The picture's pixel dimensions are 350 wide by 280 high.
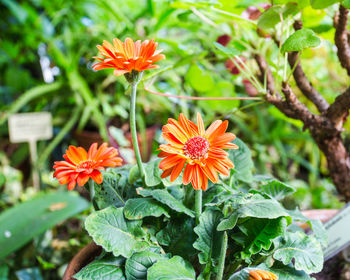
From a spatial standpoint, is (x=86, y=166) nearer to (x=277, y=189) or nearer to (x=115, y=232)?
(x=115, y=232)

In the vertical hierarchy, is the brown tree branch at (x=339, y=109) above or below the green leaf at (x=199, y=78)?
below

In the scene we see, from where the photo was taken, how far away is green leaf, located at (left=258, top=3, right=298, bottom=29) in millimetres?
529

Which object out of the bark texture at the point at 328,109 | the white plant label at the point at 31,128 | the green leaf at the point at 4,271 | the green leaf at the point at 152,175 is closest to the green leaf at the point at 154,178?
the green leaf at the point at 152,175

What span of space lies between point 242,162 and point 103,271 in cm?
31

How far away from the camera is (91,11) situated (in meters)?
1.57

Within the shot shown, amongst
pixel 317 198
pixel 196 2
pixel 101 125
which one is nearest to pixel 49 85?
pixel 101 125

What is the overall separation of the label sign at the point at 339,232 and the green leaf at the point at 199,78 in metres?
0.39

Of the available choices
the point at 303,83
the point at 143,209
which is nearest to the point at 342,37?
the point at 303,83

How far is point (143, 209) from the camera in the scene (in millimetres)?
485

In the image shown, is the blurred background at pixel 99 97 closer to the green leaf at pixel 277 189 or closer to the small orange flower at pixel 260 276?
the green leaf at pixel 277 189

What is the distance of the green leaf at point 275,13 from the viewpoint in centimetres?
53

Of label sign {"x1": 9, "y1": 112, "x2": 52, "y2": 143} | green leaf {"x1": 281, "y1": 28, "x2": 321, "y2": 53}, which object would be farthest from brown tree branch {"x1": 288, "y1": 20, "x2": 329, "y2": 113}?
label sign {"x1": 9, "y1": 112, "x2": 52, "y2": 143}

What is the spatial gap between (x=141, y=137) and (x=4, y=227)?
2.22 ft

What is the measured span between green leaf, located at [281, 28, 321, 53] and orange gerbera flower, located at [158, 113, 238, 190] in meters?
0.16
